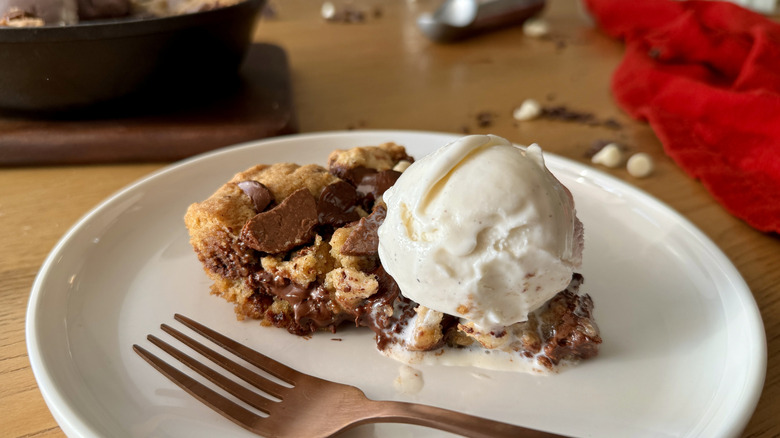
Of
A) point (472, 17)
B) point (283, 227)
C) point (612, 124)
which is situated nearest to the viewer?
point (283, 227)

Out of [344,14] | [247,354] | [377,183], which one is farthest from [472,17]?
[247,354]

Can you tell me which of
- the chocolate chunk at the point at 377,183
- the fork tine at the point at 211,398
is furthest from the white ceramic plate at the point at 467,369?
the chocolate chunk at the point at 377,183

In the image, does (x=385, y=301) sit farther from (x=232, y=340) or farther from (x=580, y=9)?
(x=580, y=9)

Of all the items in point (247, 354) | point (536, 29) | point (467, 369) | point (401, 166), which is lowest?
point (536, 29)

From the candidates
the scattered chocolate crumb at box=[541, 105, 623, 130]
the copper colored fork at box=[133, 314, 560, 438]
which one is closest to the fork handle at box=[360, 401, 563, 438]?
the copper colored fork at box=[133, 314, 560, 438]

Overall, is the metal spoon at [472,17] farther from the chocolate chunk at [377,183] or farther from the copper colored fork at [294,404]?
the copper colored fork at [294,404]

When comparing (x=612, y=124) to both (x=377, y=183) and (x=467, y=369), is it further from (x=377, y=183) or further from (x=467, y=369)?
(x=467, y=369)
